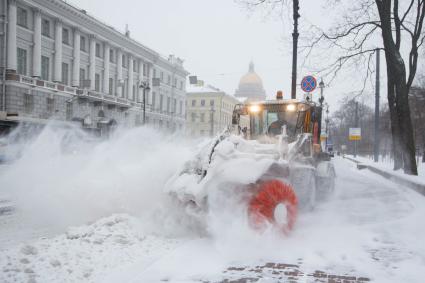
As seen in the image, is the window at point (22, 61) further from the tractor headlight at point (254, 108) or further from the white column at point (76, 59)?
the tractor headlight at point (254, 108)

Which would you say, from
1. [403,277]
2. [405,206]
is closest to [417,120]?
[405,206]

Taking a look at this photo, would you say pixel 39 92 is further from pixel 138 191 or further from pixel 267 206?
pixel 267 206

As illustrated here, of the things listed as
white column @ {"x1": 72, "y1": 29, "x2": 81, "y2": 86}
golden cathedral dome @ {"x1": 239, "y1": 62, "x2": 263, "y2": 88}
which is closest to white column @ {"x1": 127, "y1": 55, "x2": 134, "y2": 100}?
white column @ {"x1": 72, "y1": 29, "x2": 81, "y2": 86}

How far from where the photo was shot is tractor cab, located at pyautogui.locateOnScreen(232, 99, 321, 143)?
8.48 m

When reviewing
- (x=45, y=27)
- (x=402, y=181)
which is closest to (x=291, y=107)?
(x=402, y=181)

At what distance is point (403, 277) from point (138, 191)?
505 centimetres

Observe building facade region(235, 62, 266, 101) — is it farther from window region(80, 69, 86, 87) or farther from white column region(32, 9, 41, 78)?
white column region(32, 9, 41, 78)

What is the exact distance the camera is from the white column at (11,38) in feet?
114

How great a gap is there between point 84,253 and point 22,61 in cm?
3730

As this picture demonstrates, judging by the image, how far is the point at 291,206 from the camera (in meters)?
6.27

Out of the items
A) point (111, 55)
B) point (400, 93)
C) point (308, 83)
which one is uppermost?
point (111, 55)

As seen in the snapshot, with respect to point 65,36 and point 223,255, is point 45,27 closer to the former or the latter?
point 65,36

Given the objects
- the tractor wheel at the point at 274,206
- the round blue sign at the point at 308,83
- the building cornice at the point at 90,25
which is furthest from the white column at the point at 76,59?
the tractor wheel at the point at 274,206

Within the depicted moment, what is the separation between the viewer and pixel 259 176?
5.98 metres
